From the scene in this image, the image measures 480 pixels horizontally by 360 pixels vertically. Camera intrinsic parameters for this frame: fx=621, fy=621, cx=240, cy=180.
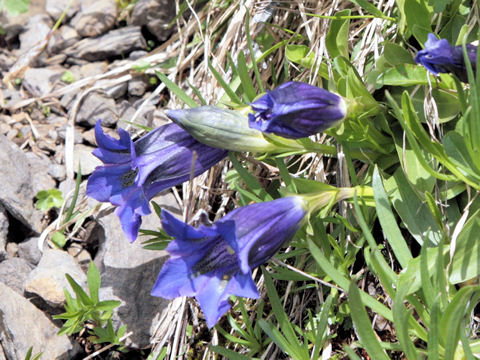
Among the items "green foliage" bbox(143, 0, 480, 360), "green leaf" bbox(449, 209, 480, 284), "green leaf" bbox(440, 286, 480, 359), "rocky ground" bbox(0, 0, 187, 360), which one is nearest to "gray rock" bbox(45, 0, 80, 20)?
"rocky ground" bbox(0, 0, 187, 360)

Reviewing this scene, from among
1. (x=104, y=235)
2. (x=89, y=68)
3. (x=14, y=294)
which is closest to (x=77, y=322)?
(x=14, y=294)

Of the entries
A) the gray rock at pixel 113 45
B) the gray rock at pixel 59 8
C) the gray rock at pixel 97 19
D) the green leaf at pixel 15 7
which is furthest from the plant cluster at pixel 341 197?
the gray rock at pixel 59 8

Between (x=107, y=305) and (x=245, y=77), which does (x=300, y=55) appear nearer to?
(x=245, y=77)

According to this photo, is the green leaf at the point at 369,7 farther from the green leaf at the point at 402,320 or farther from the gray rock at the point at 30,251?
the gray rock at the point at 30,251

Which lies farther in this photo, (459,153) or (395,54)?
(395,54)

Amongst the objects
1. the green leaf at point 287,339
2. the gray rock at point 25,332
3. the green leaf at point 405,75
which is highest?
the green leaf at point 405,75

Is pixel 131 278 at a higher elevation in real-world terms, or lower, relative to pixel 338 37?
lower

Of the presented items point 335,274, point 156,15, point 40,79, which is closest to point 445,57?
point 335,274
